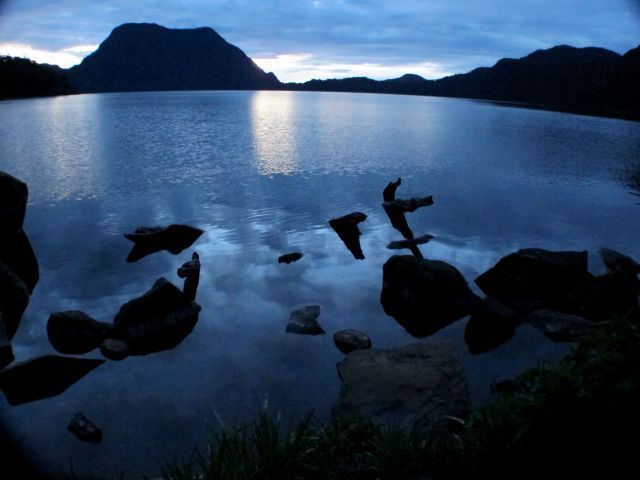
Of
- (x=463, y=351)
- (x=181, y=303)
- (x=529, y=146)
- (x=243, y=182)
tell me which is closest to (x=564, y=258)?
(x=463, y=351)

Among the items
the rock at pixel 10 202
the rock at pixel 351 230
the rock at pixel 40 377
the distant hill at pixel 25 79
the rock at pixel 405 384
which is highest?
the distant hill at pixel 25 79

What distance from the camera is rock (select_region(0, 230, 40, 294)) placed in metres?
15.1

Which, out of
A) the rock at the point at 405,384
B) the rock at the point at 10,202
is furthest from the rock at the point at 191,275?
the rock at the point at 10,202

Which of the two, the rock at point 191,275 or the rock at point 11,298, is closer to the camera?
the rock at point 11,298

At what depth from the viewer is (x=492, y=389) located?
30.1 feet

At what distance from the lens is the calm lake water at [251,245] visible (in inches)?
344

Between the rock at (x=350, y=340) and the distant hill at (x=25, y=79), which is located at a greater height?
the distant hill at (x=25, y=79)

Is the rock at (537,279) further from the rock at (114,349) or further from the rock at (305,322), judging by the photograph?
the rock at (114,349)

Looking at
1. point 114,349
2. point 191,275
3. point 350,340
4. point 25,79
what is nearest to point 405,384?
point 350,340

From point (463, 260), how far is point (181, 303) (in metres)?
11.1

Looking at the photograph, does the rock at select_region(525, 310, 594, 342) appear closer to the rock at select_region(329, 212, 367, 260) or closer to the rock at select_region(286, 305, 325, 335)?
the rock at select_region(286, 305, 325, 335)

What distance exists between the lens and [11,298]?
39.7 ft

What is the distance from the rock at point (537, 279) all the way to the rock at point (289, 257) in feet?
24.3

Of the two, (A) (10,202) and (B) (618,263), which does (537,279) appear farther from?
(A) (10,202)
